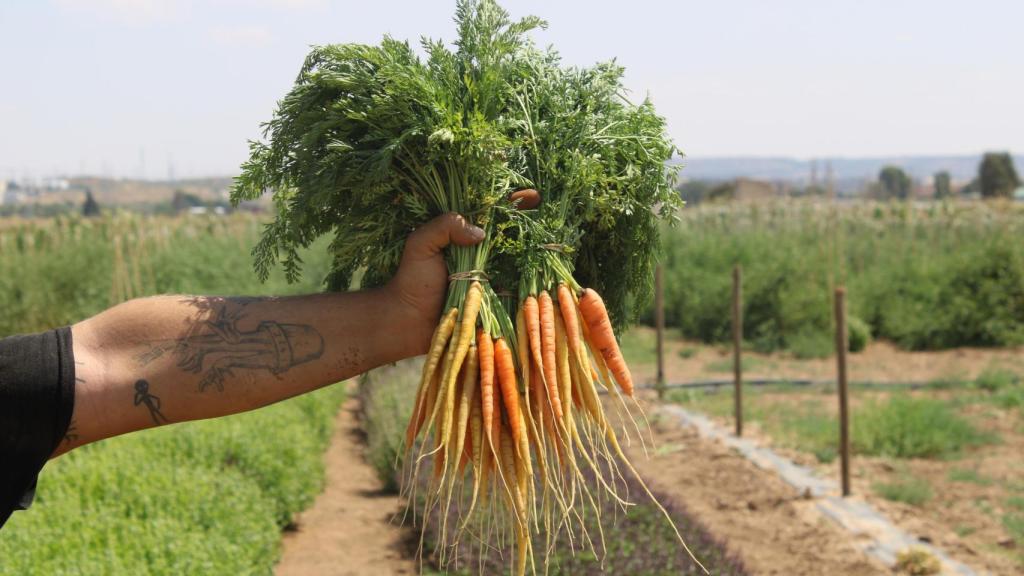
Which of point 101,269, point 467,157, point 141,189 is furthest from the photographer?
point 141,189

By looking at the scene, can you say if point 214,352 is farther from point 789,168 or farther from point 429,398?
point 789,168

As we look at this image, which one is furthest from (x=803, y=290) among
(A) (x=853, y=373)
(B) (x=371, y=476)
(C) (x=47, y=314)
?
(C) (x=47, y=314)

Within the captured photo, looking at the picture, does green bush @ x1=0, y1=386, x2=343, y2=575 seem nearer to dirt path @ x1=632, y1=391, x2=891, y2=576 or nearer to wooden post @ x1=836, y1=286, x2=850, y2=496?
dirt path @ x1=632, y1=391, x2=891, y2=576

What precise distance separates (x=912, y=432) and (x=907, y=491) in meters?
1.63

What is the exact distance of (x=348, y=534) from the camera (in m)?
6.24

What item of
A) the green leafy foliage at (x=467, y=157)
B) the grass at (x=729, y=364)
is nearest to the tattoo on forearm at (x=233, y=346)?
the green leafy foliage at (x=467, y=157)

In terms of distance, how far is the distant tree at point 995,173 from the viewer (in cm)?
5375

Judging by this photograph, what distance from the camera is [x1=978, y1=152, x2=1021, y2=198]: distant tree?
53750 millimetres

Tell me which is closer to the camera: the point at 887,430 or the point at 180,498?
the point at 180,498

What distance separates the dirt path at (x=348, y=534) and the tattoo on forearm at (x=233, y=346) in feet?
9.66

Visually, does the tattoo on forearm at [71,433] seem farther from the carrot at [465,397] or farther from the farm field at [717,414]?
the farm field at [717,414]

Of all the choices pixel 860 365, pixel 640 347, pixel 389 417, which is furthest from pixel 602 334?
pixel 640 347

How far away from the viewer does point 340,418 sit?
9.87 m

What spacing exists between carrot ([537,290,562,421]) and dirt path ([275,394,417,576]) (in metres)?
2.71
